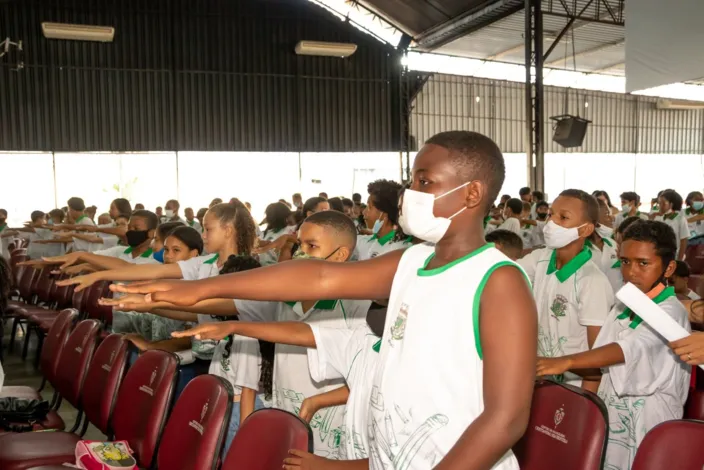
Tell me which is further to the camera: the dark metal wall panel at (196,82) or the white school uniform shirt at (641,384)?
the dark metal wall panel at (196,82)

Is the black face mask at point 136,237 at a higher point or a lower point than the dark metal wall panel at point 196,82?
lower

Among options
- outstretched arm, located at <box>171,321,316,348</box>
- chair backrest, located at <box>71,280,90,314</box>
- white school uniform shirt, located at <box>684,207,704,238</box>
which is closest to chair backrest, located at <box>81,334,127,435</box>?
outstretched arm, located at <box>171,321,316,348</box>

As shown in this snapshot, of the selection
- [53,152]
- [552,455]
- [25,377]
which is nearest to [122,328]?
[25,377]

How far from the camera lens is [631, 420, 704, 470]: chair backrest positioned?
2.08 metres

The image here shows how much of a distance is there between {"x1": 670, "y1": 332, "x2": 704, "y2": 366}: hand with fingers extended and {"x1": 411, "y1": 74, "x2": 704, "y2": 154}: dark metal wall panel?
18250 mm

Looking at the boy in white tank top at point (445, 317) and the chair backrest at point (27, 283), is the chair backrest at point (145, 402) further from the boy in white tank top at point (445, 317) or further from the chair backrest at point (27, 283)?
the chair backrest at point (27, 283)

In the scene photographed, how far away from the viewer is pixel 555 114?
77.1 ft

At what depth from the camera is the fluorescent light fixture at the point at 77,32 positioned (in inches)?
579

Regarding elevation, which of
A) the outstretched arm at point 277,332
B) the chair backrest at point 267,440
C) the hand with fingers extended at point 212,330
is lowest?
the chair backrest at point 267,440

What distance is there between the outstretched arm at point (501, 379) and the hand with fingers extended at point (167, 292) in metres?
0.62

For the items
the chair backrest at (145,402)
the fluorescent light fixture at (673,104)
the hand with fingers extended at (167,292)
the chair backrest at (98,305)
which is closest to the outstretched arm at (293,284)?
the hand with fingers extended at (167,292)

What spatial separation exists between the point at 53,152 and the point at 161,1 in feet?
14.9

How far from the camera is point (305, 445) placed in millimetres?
2219

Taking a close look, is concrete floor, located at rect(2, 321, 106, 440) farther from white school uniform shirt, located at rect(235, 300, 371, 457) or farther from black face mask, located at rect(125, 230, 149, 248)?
white school uniform shirt, located at rect(235, 300, 371, 457)
